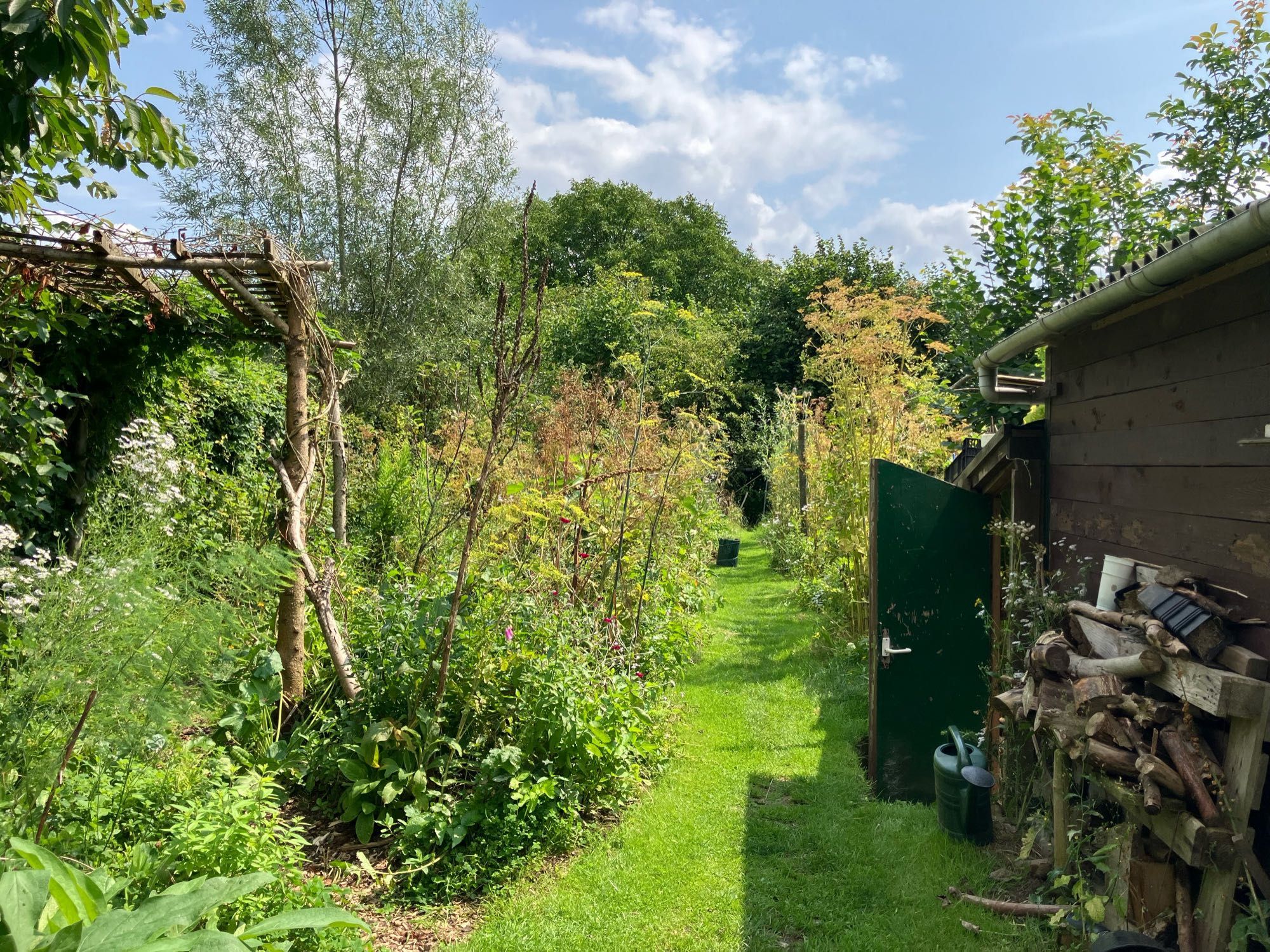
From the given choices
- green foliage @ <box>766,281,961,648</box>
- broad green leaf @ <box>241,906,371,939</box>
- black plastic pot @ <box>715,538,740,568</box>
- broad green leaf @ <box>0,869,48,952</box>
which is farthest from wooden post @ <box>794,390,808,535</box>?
broad green leaf @ <box>0,869,48,952</box>

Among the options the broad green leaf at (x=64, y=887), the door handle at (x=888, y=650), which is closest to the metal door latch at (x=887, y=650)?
the door handle at (x=888, y=650)

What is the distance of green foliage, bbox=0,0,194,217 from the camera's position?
2.22 metres

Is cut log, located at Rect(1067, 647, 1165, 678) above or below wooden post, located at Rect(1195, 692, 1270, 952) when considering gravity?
above

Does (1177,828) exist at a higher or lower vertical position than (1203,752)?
lower

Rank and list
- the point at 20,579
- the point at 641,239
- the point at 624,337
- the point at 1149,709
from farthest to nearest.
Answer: the point at 641,239 → the point at 624,337 → the point at 20,579 → the point at 1149,709

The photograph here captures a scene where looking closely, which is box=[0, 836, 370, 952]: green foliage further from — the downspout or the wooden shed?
the downspout

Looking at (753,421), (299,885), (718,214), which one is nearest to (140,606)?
(299,885)

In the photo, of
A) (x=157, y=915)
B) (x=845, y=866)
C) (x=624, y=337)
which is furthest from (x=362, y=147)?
(x=157, y=915)

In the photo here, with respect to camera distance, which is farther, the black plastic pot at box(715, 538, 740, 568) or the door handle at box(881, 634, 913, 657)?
the black plastic pot at box(715, 538, 740, 568)

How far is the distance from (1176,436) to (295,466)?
4.34 metres

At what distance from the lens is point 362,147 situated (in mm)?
13352

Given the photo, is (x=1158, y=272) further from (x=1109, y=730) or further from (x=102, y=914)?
(x=102, y=914)

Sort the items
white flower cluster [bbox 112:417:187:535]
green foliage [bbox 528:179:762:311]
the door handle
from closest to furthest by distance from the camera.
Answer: the door handle < white flower cluster [bbox 112:417:187:535] < green foliage [bbox 528:179:762:311]

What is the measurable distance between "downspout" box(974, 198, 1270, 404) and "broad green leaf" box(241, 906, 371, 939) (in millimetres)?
3021
